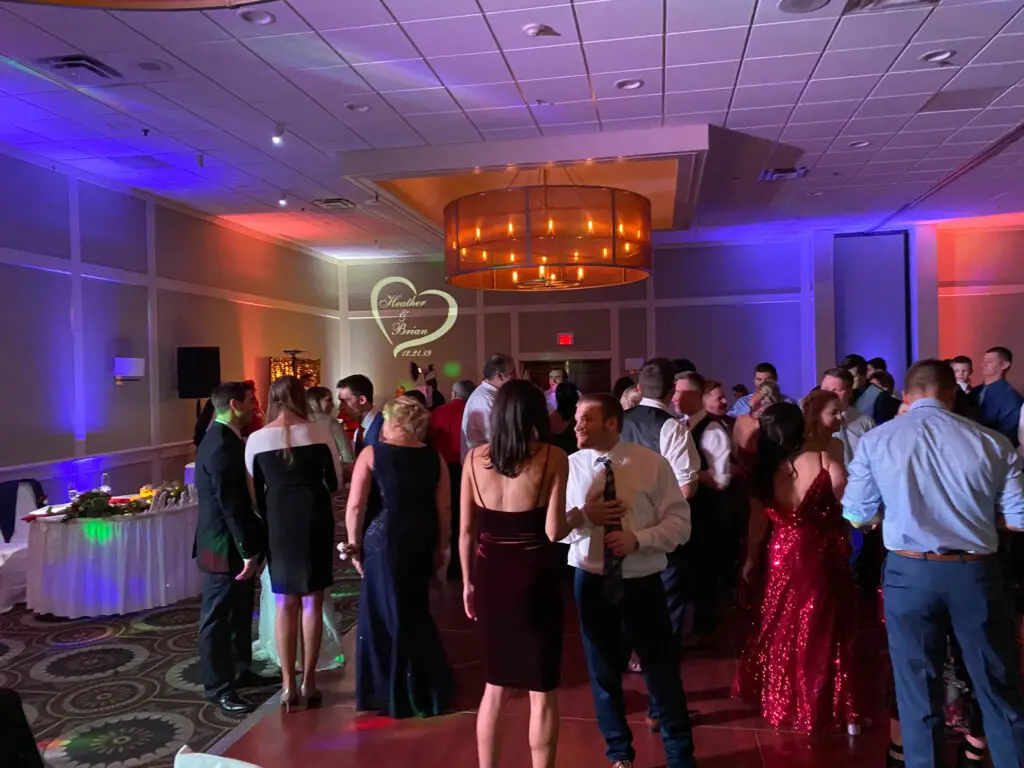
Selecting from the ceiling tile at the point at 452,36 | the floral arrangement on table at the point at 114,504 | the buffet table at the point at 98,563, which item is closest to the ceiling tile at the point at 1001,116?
the ceiling tile at the point at 452,36

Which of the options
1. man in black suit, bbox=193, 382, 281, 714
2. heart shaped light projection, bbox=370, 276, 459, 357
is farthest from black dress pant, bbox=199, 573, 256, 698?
heart shaped light projection, bbox=370, 276, 459, 357

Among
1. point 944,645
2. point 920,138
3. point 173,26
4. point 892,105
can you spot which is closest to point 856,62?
point 892,105

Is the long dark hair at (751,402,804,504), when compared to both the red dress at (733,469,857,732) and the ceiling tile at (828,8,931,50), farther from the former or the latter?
→ the ceiling tile at (828,8,931,50)

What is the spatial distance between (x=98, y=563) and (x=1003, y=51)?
7.05 m

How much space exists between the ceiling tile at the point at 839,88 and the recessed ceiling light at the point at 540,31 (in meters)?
2.10

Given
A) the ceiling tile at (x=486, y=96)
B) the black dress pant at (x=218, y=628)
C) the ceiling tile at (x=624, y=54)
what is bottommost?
the black dress pant at (x=218, y=628)

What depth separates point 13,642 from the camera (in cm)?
464

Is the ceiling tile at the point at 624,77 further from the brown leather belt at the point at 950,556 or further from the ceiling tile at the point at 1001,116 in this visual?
the brown leather belt at the point at 950,556

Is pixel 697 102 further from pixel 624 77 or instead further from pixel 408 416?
pixel 408 416

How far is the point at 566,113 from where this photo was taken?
5898 millimetres

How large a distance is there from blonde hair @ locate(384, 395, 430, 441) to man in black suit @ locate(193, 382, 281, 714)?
2.75ft

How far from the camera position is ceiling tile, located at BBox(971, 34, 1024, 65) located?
4.71 m

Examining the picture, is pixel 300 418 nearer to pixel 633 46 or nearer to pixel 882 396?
pixel 633 46

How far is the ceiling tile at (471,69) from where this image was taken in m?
4.83
